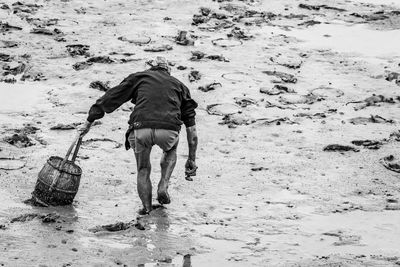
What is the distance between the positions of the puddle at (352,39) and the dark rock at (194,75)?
12.3ft

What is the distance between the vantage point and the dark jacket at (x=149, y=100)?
9.45m

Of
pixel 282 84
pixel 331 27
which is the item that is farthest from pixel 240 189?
pixel 331 27

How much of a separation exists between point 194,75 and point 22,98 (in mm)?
3563

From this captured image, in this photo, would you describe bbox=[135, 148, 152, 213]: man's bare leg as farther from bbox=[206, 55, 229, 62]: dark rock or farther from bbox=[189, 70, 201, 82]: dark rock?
bbox=[206, 55, 229, 62]: dark rock

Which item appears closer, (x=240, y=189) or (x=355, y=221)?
(x=355, y=221)

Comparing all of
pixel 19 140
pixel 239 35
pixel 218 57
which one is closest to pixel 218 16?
pixel 239 35

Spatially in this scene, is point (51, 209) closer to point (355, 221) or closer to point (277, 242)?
point (277, 242)

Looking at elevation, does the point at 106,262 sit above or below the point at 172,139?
below

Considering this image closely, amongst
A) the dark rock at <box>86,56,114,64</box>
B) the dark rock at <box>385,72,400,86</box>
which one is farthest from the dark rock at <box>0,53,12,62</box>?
the dark rock at <box>385,72,400,86</box>

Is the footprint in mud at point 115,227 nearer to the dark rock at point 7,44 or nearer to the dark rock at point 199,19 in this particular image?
the dark rock at point 7,44

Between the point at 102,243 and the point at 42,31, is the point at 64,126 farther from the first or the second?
the point at 42,31

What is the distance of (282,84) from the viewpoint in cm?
1638

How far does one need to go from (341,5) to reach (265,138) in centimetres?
1062

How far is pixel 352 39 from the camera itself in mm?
20062
